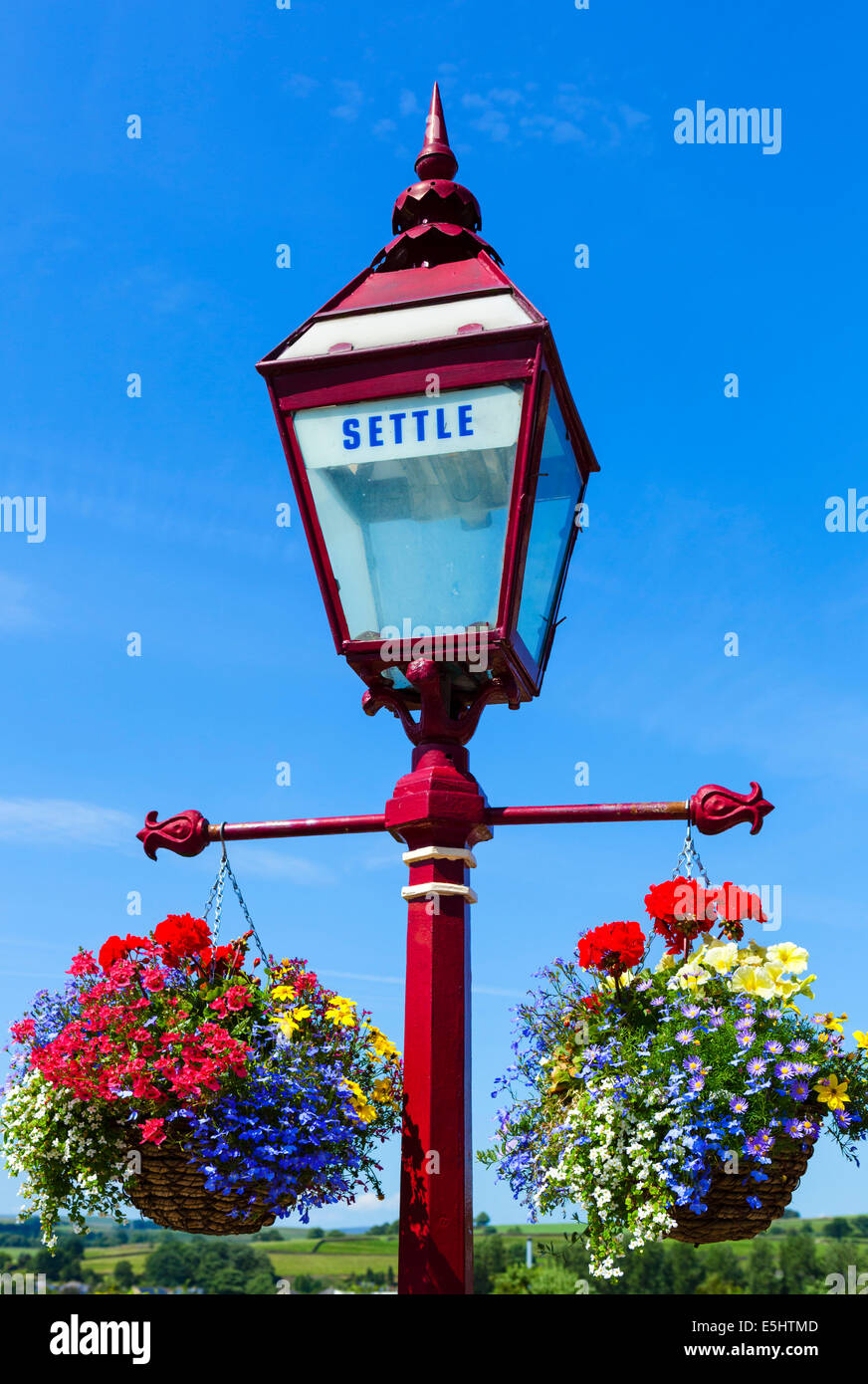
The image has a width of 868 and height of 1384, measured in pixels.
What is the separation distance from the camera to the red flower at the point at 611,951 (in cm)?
470

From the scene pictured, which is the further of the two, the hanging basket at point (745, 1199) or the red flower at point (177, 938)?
the red flower at point (177, 938)

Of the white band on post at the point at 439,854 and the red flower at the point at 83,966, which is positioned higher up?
the white band on post at the point at 439,854

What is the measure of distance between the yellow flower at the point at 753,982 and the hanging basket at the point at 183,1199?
176 centimetres

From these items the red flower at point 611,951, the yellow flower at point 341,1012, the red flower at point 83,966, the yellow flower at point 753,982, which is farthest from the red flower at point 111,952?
the yellow flower at point 753,982

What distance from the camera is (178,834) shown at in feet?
17.5

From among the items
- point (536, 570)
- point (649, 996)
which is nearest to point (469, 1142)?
point (649, 996)

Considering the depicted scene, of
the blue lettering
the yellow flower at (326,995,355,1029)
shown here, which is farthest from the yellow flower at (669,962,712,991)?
the blue lettering

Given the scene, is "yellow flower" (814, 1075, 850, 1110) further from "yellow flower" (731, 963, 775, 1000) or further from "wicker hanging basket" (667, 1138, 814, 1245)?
"yellow flower" (731, 963, 775, 1000)

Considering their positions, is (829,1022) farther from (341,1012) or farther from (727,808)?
A: (341,1012)

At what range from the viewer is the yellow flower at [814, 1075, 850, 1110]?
435 centimetres

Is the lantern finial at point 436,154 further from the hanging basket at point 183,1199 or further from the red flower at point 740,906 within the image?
the hanging basket at point 183,1199

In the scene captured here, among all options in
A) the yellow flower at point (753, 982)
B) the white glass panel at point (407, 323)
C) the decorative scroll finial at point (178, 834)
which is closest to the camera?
the yellow flower at point (753, 982)

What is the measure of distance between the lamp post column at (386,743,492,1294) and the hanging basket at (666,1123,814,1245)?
741 millimetres
